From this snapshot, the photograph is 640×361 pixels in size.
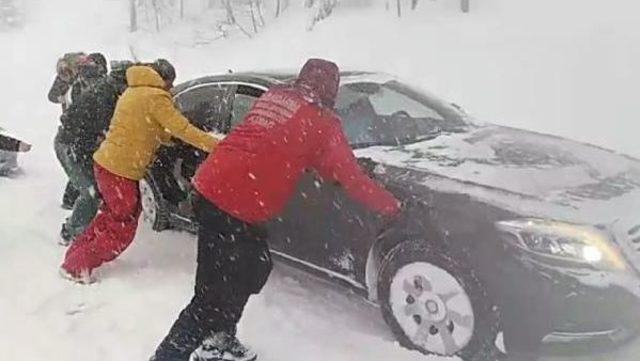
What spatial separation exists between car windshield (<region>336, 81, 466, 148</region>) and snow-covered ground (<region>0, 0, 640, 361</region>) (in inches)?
40.2

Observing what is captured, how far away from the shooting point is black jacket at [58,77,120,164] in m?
5.47

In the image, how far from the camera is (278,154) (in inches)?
134

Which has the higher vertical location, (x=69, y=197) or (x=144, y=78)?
(x=144, y=78)

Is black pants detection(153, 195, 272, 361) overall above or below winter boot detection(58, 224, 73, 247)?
above

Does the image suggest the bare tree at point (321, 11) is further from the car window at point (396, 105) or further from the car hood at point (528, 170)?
the car hood at point (528, 170)

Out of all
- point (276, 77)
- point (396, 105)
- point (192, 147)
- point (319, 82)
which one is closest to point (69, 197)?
point (192, 147)

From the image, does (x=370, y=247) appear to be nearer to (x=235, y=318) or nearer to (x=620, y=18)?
(x=235, y=318)

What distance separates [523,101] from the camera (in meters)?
11.5

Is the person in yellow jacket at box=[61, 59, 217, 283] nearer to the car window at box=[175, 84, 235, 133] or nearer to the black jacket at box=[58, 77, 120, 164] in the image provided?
the car window at box=[175, 84, 235, 133]

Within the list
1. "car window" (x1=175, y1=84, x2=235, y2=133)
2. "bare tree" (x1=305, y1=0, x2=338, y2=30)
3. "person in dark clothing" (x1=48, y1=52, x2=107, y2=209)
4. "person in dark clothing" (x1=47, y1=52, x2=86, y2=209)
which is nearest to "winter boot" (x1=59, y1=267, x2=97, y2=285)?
"car window" (x1=175, y1=84, x2=235, y2=133)

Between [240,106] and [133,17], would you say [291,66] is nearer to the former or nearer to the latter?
[240,106]

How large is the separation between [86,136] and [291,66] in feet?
29.9

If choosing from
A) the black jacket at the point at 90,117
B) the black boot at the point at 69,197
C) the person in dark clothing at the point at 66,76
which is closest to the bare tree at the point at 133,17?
the person in dark clothing at the point at 66,76

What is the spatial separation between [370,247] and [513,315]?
88 cm
